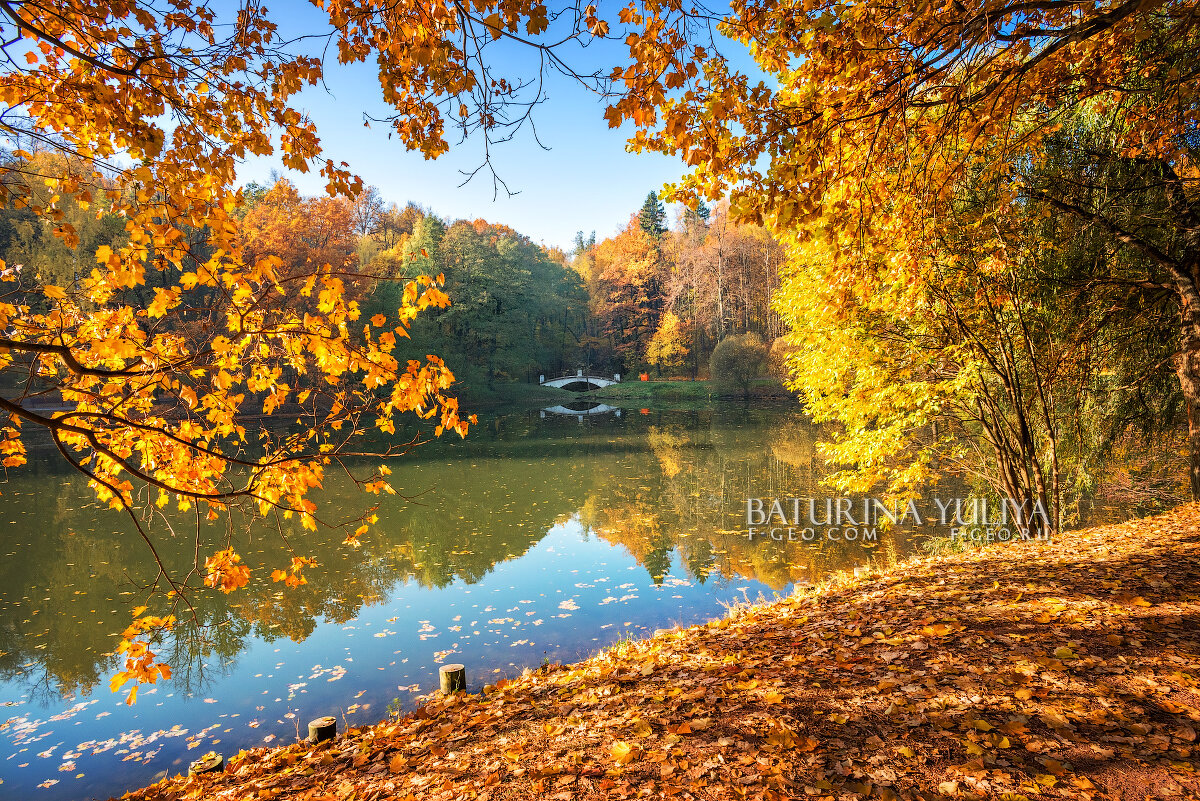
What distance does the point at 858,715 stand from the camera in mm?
2752

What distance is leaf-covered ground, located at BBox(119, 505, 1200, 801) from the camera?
90.1 inches

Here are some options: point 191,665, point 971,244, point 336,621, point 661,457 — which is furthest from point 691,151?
point 661,457

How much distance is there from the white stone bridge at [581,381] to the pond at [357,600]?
100 feet

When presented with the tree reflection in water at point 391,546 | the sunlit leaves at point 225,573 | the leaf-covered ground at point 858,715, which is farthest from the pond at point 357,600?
the sunlit leaves at point 225,573

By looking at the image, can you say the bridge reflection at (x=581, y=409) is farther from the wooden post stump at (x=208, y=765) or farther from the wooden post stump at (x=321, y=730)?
the wooden post stump at (x=208, y=765)

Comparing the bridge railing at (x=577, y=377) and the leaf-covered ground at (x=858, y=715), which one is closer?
the leaf-covered ground at (x=858, y=715)

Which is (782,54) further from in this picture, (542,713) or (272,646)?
(272,646)

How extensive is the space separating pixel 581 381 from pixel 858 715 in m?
43.8

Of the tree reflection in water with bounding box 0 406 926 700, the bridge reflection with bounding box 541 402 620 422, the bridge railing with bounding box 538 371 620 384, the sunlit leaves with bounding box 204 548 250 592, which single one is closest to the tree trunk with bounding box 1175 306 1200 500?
the tree reflection in water with bounding box 0 406 926 700

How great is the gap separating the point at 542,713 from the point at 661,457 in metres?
14.9

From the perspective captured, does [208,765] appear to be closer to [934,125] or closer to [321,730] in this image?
[321,730]

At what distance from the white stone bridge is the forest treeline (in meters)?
1.42

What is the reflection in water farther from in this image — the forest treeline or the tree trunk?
the tree trunk

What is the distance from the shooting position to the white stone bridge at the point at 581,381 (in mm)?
45812
